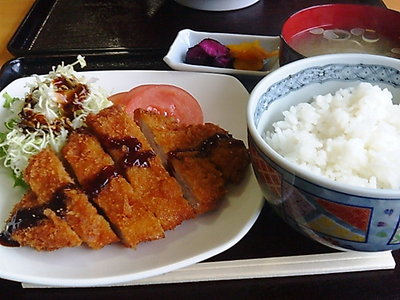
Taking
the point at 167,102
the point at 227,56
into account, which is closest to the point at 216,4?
the point at 227,56

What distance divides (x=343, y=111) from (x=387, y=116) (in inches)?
3.9

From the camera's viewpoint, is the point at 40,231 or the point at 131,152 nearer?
the point at 40,231

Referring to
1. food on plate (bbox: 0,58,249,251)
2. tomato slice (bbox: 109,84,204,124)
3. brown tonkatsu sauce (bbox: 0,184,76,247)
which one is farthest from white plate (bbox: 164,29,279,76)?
brown tonkatsu sauce (bbox: 0,184,76,247)

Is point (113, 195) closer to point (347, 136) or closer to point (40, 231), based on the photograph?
point (40, 231)

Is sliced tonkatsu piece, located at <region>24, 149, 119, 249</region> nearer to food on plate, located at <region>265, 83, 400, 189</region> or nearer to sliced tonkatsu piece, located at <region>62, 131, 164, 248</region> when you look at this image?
sliced tonkatsu piece, located at <region>62, 131, 164, 248</region>

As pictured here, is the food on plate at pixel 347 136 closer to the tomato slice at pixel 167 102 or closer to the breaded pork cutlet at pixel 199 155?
the breaded pork cutlet at pixel 199 155

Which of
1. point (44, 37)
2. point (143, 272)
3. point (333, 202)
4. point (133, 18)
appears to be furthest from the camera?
point (133, 18)

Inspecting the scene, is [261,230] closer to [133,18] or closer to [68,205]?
[68,205]

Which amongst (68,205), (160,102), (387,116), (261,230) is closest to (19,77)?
(160,102)

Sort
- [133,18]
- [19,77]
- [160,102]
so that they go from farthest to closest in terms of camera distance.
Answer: [133,18]
[19,77]
[160,102]

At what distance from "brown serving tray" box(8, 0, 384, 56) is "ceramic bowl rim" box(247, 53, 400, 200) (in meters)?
0.71

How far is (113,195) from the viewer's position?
3.75 ft

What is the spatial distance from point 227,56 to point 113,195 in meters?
0.79

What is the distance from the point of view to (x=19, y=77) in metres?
1.74
